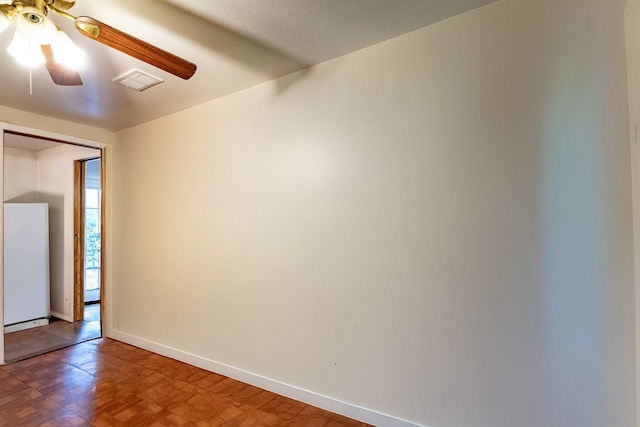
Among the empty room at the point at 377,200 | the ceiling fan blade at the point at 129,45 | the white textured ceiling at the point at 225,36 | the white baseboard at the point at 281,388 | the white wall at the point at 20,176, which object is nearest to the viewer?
the ceiling fan blade at the point at 129,45

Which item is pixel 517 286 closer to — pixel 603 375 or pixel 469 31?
pixel 603 375

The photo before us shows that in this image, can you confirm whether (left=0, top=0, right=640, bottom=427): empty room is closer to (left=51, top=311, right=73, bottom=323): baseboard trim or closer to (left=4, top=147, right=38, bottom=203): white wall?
(left=51, top=311, right=73, bottom=323): baseboard trim

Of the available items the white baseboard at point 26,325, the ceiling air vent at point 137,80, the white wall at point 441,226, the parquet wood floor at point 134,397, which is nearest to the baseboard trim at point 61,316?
the white baseboard at point 26,325

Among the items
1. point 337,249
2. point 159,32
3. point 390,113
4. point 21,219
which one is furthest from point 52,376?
point 390,113

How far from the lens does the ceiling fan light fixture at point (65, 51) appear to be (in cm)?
147

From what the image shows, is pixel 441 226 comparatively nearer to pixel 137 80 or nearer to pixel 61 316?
pixel 137 80

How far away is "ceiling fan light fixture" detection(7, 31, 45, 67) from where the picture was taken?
4.89 feet

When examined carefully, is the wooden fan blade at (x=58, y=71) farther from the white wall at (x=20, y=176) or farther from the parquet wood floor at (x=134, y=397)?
the white wall at (x=20, y=176)

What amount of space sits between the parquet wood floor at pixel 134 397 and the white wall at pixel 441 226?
19 centimetres

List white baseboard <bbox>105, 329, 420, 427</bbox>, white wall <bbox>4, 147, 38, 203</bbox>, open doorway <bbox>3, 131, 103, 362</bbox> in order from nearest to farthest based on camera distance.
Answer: white baseboard <bbox>105, 329, 420, 427</bbox> → open doorway <bbox>3, 131, 103, 362</bbox> → white wall <bbox>4, 147, 38, 203</bbox>

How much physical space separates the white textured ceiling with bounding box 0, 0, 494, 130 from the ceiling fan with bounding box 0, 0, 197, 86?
10.8 inches

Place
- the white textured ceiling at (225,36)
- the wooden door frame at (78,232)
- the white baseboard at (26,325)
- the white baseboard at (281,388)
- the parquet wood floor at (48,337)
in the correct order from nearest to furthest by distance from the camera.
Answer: the white textured ceiling at (225,36), the white baseboard at (281,388), the parquet wood floor at (48,337), the white baseboard at (26,325), the wooden door frame at (78,232)

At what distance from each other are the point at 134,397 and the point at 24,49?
7.50ft

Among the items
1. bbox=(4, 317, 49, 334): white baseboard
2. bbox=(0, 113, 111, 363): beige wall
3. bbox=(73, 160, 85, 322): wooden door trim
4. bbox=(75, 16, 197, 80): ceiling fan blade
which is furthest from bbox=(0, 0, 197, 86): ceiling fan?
bbox=(4, 317, 49, 334): white baseboard
